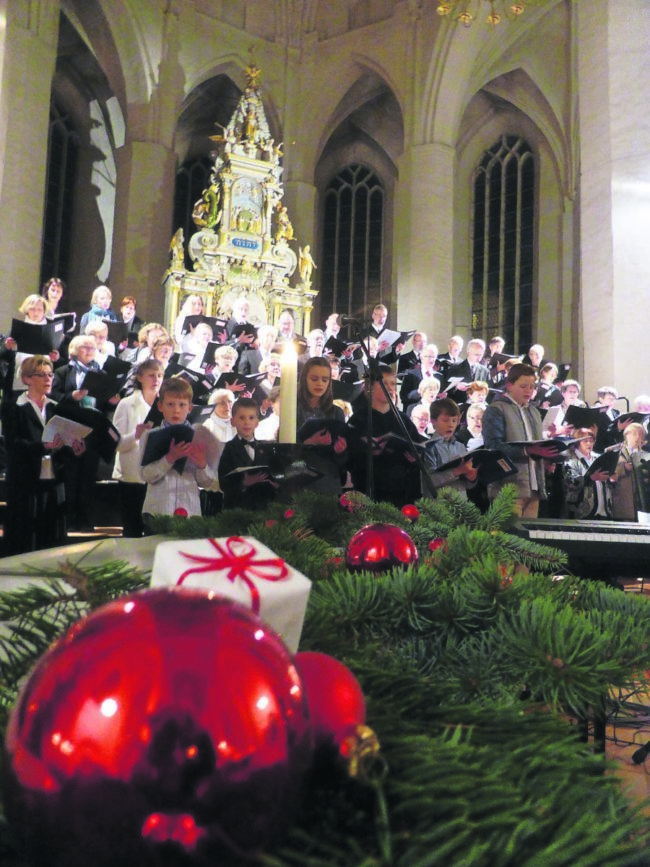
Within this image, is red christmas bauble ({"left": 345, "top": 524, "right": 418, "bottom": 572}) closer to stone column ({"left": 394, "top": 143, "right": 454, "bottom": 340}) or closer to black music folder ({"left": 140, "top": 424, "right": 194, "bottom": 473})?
black music folder ({"left": 140, "top": 424, "right": 194, "bottom": 473})

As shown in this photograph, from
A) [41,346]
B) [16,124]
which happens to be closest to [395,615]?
[41,346]

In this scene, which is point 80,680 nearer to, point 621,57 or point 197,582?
point 197,582

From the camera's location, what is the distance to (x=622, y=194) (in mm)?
7914

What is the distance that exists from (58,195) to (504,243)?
9.32 m

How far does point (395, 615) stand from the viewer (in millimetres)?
584

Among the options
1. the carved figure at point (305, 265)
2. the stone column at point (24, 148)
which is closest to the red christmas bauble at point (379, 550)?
the stone column at point (24, 148)

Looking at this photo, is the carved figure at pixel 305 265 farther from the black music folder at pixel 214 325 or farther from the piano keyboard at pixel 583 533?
the piano keyboard at pixel 583 533

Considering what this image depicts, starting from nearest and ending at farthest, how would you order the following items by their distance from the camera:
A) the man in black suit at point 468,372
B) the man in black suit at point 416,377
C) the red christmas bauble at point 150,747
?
the red christmas bauble at point 150,747 → the man in black suit at point 468,372 → the man in black suit at point 416,377

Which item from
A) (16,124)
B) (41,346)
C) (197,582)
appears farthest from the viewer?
(16,124)

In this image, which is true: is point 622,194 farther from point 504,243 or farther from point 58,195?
point 58,195

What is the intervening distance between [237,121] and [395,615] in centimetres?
1465

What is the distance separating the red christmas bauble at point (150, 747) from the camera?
0.25 metres

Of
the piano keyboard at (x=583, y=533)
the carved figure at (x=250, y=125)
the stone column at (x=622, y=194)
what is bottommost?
the piano keyboard at (x=583, y=533)

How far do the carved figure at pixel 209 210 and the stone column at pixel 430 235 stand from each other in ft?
11.4
